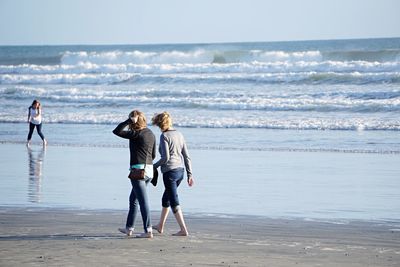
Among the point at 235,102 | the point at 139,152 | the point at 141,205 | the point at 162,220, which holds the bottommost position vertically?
the point at 162,220

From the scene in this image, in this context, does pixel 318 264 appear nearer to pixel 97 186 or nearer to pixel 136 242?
pixel 136 242

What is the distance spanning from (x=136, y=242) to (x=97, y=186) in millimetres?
4800

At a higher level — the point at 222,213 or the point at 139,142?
the point at 139,142

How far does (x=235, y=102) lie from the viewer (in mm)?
34219

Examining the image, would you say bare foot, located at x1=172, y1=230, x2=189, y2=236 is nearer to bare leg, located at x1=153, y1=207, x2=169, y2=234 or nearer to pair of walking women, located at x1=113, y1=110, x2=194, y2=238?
pair of walking women, located at x1=113, y1=110, x2=194, y2=238

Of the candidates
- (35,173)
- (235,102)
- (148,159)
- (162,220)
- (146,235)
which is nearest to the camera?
(146,235)

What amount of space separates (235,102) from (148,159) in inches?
967

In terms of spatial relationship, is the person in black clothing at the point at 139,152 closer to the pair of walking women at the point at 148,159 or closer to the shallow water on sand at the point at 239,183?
the pair of walking women at the point at 148,159

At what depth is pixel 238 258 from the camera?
834cm

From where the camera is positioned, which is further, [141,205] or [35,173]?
[35,173]

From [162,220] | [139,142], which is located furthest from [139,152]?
[162,220]

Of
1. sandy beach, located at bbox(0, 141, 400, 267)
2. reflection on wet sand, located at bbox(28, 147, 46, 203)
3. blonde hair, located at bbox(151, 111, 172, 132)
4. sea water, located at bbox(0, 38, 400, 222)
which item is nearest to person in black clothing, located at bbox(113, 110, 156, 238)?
blonde hair, located at bbox(151, 111, 172, 132)

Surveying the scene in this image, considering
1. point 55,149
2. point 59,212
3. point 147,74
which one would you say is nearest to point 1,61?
point 147,74

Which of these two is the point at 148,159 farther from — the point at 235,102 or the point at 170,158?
the point at 235,102
